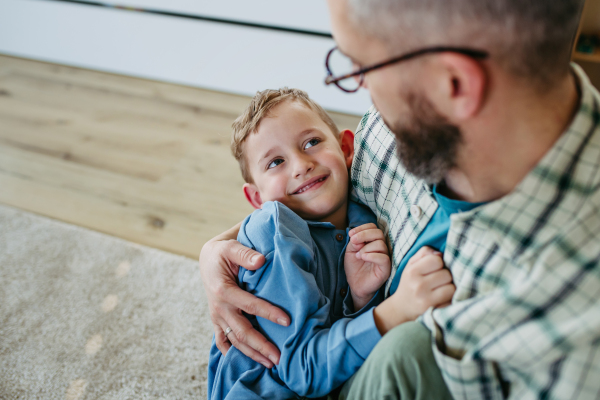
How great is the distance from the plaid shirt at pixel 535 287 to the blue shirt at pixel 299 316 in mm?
171

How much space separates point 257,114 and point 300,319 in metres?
0.48

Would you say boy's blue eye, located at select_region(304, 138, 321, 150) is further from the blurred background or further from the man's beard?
the blurred background

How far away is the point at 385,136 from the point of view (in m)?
0.96

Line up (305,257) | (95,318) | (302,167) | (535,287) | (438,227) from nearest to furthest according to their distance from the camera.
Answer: (535,287), (438,227), (305,257), (302,167), (95,318)

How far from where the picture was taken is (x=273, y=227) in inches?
37.1

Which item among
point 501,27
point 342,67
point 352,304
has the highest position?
point 501,27

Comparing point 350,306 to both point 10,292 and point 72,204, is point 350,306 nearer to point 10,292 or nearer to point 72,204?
point 10,292

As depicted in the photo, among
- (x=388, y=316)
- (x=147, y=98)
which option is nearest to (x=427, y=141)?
(x=388, y=316)

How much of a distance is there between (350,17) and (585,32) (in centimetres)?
220

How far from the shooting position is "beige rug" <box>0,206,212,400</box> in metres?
1.28

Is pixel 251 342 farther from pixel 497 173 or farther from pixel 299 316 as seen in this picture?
pixel 497 173

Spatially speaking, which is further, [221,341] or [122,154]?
[122,154]

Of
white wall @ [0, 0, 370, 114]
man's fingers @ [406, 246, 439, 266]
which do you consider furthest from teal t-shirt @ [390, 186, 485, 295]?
white wall @ [0, 0, 370, 114]

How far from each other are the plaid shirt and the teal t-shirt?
41 millimetres
